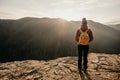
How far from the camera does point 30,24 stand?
11844cm

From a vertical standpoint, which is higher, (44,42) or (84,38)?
(84,38)

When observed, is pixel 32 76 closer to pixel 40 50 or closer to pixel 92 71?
pixel 92 71

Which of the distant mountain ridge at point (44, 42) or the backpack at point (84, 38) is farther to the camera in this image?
the distant mountain ridge at point (44, 42)

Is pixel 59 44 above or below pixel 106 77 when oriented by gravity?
below

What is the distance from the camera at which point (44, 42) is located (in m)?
96.2

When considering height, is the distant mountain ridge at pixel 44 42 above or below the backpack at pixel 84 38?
below

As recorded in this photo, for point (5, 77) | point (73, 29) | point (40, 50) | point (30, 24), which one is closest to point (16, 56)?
point (40, 50)

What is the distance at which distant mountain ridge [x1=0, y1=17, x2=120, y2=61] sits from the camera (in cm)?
9038

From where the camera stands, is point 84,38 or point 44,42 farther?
point 44,42

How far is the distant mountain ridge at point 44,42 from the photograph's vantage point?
3558 inches

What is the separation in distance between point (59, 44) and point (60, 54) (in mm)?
7837

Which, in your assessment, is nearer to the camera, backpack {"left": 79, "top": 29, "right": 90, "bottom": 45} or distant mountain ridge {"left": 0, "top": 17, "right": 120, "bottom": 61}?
backpack {"left": 79, "top": 29, "right": 90, "bottom": 45}

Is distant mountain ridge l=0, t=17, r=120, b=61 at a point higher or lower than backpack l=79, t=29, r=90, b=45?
lower

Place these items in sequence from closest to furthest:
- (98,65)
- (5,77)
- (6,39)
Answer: (5,77) → (98,65) → (6,39)
